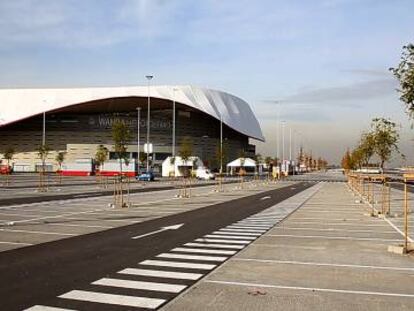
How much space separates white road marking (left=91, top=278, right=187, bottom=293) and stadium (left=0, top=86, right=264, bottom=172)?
107 meters

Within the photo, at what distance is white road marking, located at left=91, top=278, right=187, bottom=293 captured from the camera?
8156mm

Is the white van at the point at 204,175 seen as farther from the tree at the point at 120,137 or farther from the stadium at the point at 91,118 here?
the tree at the point at 120,137

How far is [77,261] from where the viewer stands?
1061cm

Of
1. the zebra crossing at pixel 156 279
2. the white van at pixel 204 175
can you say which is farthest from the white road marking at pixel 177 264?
the white van at pixel 204 175

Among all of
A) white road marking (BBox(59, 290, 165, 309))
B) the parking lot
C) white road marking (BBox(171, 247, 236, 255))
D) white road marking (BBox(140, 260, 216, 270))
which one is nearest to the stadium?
the parking lot

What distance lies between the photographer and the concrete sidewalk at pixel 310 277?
7.44m

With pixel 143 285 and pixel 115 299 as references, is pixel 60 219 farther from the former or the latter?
pixel 115 299

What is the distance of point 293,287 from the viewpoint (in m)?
8.48

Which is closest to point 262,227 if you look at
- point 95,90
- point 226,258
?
point 226,258

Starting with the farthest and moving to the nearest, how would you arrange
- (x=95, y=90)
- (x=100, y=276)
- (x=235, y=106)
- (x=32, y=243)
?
(x=235, y=106) < (x=95, y=90) < (x=32, y=243) < (x=100, y=276)

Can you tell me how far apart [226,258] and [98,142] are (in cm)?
11556

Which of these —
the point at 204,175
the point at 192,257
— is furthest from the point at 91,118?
the point at 192,257

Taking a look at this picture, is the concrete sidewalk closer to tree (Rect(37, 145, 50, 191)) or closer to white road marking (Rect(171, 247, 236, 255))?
white road marking (Rect(171, 247, 236, 255))

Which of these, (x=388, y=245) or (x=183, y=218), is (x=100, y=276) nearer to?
(x=388, y=245)
